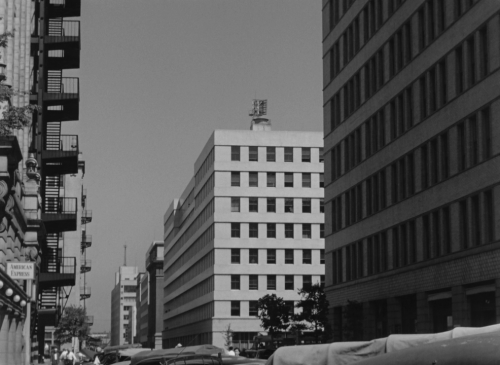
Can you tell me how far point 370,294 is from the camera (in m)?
59.5

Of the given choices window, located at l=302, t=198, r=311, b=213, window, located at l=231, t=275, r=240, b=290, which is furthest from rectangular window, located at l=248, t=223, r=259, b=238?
window, located at l=302, t=198, r=311, b=213

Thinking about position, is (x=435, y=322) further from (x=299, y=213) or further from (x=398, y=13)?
(x=299, y=213)

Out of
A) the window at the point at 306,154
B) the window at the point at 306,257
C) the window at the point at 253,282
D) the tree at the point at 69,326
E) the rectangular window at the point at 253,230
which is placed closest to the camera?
the tree at the point at 69,326

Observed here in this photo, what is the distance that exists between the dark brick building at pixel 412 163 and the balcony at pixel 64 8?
18.7 meters

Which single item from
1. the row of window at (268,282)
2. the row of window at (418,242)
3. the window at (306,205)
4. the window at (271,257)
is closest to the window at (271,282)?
the row of window at (268,282)

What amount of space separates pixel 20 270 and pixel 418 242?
2634cm

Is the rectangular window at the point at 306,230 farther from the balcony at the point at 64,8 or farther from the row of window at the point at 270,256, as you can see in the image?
the balcony at the point at 64,8

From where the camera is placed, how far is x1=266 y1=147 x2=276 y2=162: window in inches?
4579

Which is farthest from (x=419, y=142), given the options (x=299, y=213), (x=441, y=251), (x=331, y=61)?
(x=299, y=213)

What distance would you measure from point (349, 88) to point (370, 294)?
1514 centimetres

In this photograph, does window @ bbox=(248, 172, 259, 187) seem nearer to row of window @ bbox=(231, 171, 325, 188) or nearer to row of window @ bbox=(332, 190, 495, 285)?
row of window @ bbox=(231, 171, 325, 188)

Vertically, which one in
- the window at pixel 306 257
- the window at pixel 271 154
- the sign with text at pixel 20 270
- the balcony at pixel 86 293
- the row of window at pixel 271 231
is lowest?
the sign with text at pixel 20 270

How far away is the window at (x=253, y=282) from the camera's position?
373ft

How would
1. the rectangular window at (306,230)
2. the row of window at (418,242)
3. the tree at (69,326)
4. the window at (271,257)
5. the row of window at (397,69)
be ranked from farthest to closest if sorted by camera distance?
the rectangular window at (306,230) < the window at (271,257) < the tree at (69,326) < the row of window at (397,69) < the row of window at (418,242)
